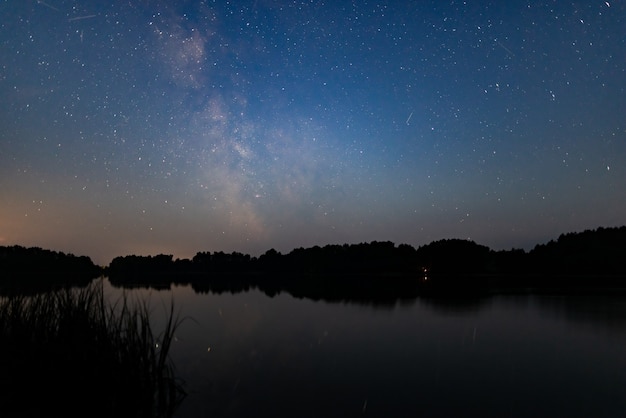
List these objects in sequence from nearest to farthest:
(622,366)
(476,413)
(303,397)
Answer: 1. (476,413)
2. (303,397)
3. (622,366)

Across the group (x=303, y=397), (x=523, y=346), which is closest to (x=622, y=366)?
(x=523, y=346)

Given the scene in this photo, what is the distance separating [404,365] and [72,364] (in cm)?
1088

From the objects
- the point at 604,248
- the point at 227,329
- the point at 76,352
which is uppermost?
the point at 604,248

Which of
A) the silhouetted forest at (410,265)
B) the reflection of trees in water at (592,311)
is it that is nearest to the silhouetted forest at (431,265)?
the silhouetted forest at (410,265)

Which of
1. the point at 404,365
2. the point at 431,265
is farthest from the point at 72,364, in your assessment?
the point at 431,265

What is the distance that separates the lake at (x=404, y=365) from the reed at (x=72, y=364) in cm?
158

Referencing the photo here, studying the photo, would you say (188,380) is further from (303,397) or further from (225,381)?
(303,397)

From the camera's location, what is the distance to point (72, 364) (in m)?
7.46

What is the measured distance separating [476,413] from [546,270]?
113193mm

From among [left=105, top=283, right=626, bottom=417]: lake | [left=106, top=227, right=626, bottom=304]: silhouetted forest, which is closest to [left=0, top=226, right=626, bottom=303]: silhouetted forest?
[left=106, top=227, right=626, bottom=304]: silhouetted forest

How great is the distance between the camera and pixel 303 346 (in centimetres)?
1902

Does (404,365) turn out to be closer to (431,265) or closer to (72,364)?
(72,364)

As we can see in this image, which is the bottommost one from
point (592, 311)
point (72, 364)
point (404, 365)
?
point (404, 365)

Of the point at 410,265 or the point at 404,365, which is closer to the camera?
the point at 404,365
